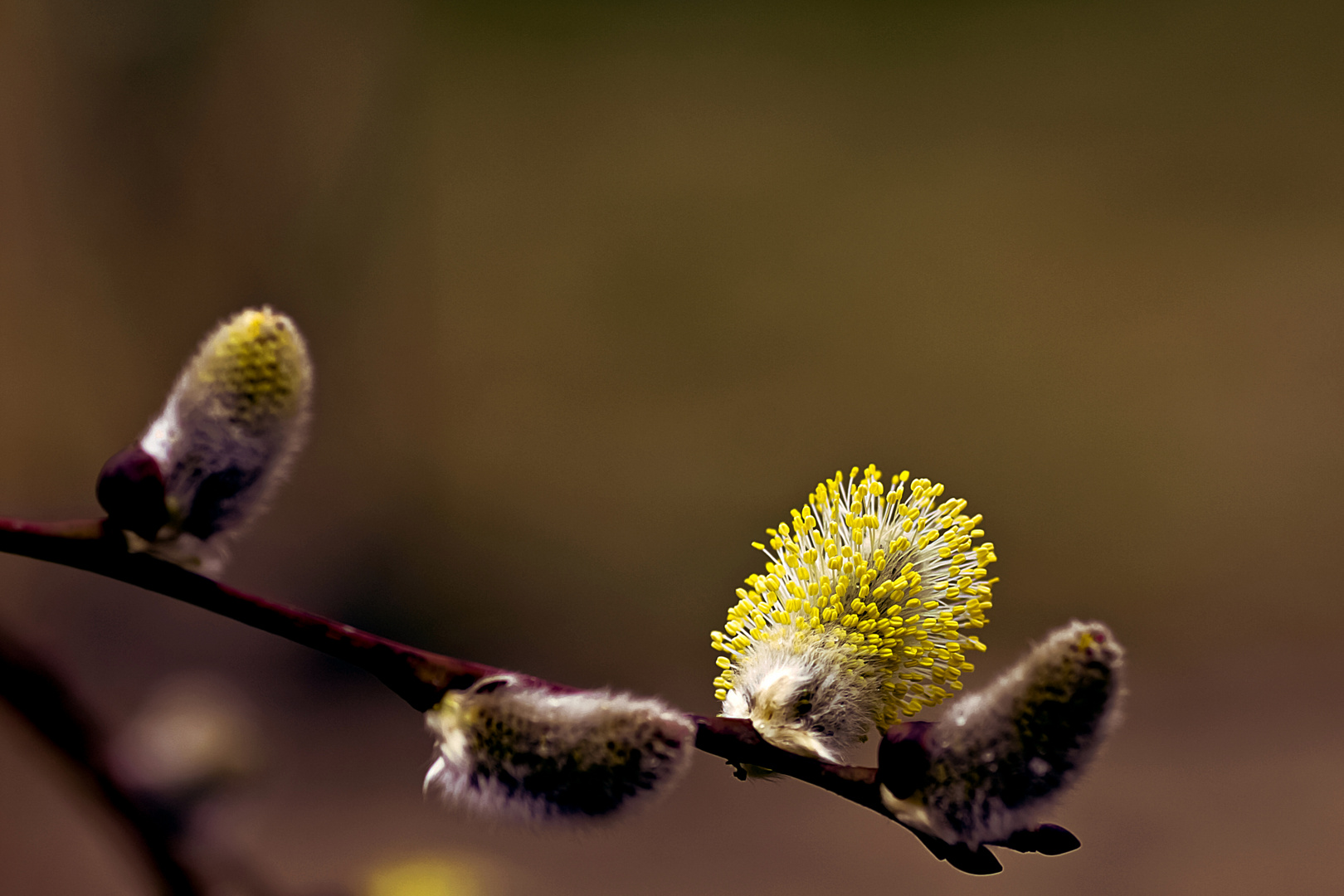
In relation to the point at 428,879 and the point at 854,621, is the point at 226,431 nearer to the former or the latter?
the point at 854,621

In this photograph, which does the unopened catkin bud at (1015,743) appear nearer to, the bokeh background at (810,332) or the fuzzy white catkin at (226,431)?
the fuzzy white catkin at (226,431)

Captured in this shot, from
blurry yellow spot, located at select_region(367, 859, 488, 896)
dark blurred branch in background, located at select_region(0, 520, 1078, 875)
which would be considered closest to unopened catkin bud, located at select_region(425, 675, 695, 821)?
dark blurred branch in background, located at select_region(0, 520, 1078, 875)

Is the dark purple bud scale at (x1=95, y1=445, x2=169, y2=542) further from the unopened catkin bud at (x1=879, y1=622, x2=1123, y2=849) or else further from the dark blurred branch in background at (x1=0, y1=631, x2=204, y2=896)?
the unopened catkin bud at (x1=879, y1=622, x2=1123, y2=849)

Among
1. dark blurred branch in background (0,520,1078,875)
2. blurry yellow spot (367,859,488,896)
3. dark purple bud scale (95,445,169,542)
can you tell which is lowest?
blurry yellow spot (367,859,488,896)

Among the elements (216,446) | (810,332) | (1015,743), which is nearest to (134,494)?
(216,446)

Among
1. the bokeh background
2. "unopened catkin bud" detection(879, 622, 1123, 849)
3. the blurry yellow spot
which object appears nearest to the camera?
"unopened catkin bud" detection(879, 622, 1123, 849)

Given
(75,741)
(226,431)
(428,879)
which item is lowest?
(428,879)

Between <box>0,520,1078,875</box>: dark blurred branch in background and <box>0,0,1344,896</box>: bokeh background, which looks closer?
<box>0,520,1078,875</box>: dark blurred branch in background

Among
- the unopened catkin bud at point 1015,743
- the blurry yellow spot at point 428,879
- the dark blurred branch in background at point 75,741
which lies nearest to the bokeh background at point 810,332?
the blurry yellow spot at point 428,879
